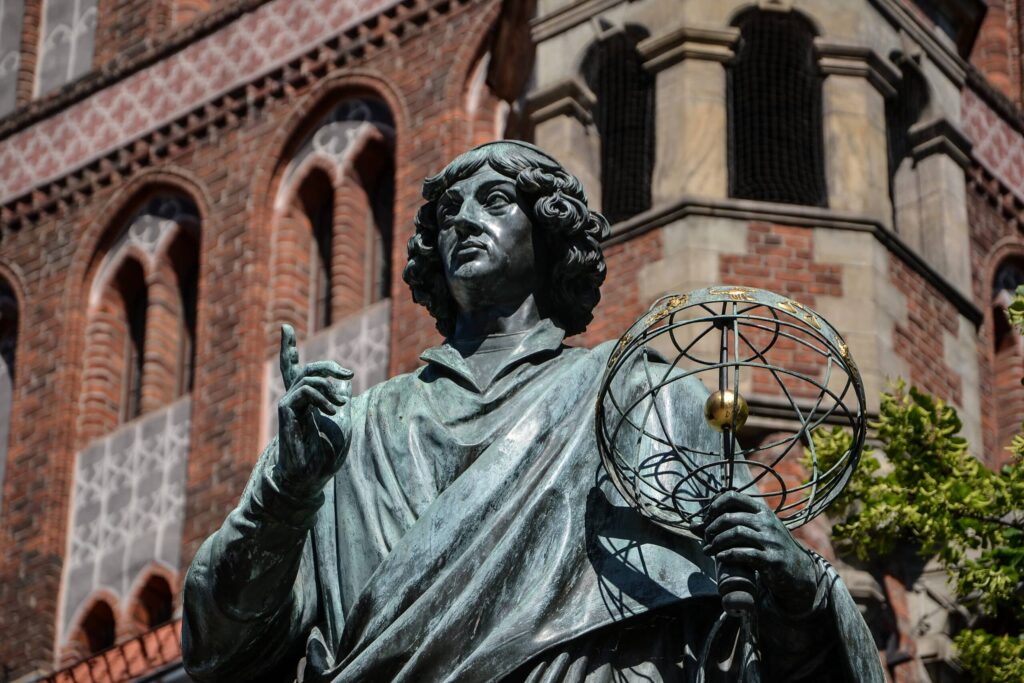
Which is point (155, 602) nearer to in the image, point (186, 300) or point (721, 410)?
point (186, 300)

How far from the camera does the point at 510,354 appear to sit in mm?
5742

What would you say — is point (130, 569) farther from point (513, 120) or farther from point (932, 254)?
point (932, 254)

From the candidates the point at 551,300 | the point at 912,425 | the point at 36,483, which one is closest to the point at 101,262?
the point at 36,483

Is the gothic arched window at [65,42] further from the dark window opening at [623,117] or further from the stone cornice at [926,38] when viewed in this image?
the stone cornice at [926,38]

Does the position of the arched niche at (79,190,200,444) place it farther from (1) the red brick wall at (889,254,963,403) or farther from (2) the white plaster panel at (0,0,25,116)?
(1) the red brick wall at (889,254,963,403)

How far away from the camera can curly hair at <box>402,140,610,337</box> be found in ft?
19.1

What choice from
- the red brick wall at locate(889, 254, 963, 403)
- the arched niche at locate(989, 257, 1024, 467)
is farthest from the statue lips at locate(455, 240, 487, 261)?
the arched niche at locate(989, 257, 1024, 467)

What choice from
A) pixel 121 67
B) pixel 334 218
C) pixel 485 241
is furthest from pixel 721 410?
pixel 121 67

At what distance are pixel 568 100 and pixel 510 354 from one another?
1473 cm

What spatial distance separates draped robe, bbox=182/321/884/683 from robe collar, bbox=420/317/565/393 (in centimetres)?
5

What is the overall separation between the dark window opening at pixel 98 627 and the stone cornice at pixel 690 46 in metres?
8.01

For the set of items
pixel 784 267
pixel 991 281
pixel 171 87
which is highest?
pixel 171 87

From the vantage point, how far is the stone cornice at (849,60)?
20.0 meters

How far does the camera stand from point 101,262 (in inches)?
1104
